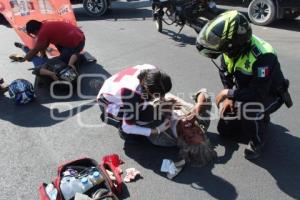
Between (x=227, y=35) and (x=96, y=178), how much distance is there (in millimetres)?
1802

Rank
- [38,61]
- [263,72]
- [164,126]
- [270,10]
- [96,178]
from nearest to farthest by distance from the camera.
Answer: [96,178]
[263,72]
[164,126]
[38,61]
[270,10]

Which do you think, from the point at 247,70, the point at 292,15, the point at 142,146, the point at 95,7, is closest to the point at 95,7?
the point at 95,7

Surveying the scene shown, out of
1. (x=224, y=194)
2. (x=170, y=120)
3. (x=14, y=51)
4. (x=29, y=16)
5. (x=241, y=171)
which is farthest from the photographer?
(x=14, y=51)

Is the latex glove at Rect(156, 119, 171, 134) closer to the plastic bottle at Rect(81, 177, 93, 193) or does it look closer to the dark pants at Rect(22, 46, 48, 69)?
the plastic bottle at Rect(81, 177, 93, 193)

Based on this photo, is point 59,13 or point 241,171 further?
point 59,13

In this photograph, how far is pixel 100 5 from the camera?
11336 mm

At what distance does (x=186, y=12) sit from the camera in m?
8.63

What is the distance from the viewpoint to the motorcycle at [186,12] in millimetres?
8656

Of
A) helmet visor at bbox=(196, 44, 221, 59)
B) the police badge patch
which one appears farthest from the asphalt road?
helmet visor at bbox=(196, 44, 221, 59)

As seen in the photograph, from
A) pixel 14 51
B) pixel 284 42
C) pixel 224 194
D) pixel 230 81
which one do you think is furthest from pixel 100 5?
pixel 224 194

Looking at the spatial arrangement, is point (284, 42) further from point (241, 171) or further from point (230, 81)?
point (241, 171)

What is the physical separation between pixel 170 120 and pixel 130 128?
46 cm

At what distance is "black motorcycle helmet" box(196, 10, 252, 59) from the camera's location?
3.79 meters

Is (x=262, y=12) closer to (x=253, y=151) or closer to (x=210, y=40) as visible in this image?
(x=253, y=151)
